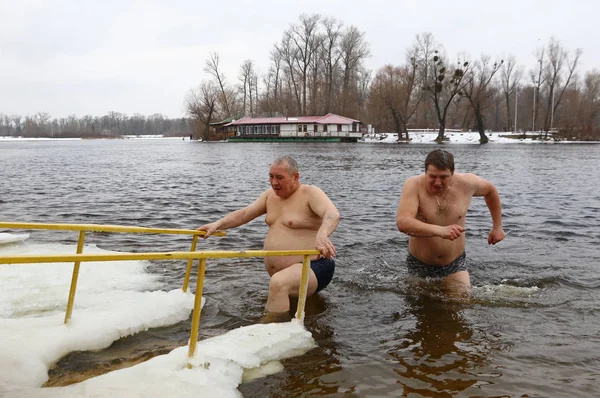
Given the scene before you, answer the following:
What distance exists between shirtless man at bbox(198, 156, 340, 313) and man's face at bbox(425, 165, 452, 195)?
1.08m

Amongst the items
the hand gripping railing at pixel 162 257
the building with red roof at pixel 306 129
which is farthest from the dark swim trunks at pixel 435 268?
the building with red roof at pixel 306 129

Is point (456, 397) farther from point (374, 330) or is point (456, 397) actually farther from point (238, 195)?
point (238, 195)

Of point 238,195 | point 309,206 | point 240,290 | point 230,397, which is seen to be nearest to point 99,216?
point 238,195

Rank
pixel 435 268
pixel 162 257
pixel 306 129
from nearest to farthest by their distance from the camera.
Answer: pixel 162 257, pixel 435 268, pixel 306 129

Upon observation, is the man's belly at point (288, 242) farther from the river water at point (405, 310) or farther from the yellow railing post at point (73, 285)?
the yellow railing post at point (73, 285)

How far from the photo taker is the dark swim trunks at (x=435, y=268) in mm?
5988

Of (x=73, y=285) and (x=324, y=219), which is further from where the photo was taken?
(x=324, y=219)

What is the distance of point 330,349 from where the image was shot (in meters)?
4.56

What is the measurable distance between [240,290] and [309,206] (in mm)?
1740

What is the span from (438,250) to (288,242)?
1.85 meters

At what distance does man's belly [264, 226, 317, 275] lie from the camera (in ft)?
17.0

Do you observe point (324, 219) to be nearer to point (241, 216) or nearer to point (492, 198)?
point (241, 216)

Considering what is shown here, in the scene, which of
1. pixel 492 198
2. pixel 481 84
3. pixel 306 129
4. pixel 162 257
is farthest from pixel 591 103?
pixel 162 257

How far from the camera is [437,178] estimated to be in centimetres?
524
